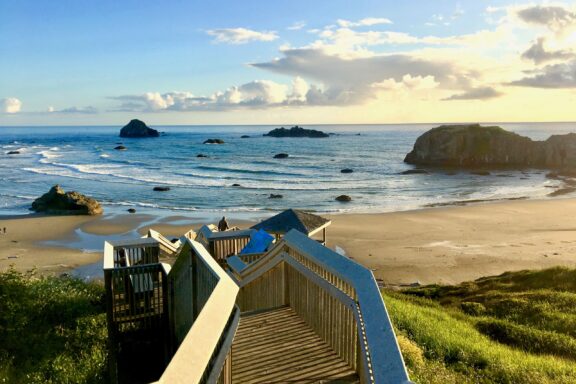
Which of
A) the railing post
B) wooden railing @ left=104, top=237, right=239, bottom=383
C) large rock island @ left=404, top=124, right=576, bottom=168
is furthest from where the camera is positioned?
large rock island @ left=404, top=124, right=576, bottom=168

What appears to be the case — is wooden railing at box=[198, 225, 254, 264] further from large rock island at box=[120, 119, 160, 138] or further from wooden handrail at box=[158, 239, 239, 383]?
large rock island at box=[120, 119, 160, 138]

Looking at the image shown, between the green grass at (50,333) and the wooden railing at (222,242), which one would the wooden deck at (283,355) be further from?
the wooden railing at (222,242)

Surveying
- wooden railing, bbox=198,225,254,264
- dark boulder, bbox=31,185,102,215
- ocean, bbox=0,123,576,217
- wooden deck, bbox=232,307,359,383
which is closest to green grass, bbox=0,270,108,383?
wooden railing, bbox=198,225,254,264

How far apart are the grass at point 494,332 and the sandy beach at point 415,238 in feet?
15.6

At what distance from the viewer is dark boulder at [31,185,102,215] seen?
34.1 metres

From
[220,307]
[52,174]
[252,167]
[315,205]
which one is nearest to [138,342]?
[220,307]

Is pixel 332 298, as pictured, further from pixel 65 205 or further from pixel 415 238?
pixel 65 205

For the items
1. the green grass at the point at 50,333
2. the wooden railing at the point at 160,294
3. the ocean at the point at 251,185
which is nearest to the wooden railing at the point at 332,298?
the wooden railing at the point at 160,294

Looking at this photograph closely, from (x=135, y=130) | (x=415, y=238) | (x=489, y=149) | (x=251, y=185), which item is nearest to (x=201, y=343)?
(x=415, y=238)

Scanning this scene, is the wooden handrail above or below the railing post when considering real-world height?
above

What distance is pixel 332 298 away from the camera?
492 cm

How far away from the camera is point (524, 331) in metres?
9.98

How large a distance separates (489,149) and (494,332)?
70683 mm

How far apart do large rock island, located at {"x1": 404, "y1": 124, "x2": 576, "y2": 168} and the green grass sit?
70.6 meters
